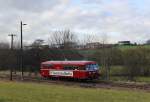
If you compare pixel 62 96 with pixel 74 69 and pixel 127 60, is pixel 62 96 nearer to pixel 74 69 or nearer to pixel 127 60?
pixel 74 69

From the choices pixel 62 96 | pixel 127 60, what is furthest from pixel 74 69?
pixel 62 96

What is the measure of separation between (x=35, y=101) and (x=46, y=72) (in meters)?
40.4

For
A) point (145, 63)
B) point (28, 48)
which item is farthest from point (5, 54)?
point (145, 63)

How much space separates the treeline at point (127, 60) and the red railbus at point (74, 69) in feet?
29.1

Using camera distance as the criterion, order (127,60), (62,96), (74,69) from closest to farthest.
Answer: (62,96) → (74,69) → (127,60)

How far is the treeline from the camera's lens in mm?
62000

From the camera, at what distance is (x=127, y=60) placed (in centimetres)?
6291

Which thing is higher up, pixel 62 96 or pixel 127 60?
pixel 127 60

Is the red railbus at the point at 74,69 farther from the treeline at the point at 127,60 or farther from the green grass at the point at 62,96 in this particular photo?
the green grass at the point at 62,96

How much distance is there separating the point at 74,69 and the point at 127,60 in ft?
44.4

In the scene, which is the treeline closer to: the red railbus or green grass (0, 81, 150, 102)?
the red railbus

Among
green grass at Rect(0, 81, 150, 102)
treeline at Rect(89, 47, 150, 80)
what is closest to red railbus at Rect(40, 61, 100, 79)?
treeline at Rect(89, 47, 150, 80)

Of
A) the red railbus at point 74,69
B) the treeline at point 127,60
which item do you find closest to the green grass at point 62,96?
the red railbus at point 74,69

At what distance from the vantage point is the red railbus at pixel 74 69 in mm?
51125
